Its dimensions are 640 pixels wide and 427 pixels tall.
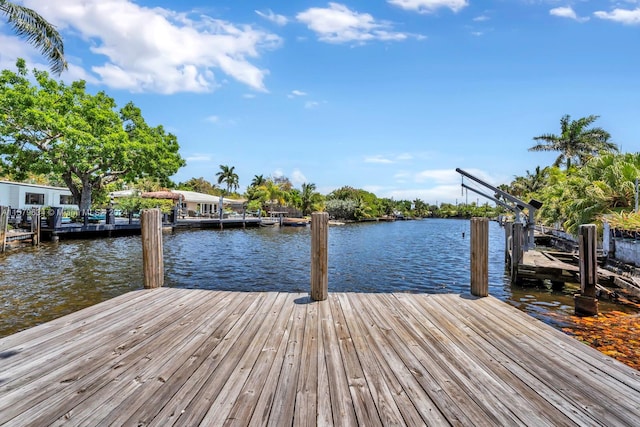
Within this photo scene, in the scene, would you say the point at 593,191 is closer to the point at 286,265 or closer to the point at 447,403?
the point at 286,265

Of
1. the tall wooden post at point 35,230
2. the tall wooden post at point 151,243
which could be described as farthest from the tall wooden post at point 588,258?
the tall wooden post at point 35,230

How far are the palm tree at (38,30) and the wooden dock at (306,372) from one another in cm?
1373

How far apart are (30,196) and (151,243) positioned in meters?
36.4

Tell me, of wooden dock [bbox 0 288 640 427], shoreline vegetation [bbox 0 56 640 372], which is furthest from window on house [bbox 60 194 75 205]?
wooden dock [bbox 0 288 640 427]

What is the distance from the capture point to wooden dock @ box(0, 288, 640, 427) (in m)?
1.99

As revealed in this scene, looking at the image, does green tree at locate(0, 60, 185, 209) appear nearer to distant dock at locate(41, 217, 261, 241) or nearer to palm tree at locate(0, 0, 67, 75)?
distant dock at locate(41, 217, 261, 241)

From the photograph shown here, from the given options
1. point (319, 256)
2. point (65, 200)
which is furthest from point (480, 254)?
point (65, 200)

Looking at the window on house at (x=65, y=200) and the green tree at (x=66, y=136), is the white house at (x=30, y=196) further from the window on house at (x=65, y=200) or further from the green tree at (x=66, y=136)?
the green tree at (x=66, y=136)

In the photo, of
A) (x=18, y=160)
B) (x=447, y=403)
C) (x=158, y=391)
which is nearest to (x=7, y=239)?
(x=18, y=160)

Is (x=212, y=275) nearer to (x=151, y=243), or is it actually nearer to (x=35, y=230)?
(x=151, y=243)

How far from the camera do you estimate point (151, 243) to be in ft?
16.3

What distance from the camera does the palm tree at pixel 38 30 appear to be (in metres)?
11.6

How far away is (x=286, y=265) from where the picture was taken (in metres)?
14.7

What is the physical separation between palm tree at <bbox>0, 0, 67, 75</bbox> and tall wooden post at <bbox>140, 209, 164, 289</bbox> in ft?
41.2
